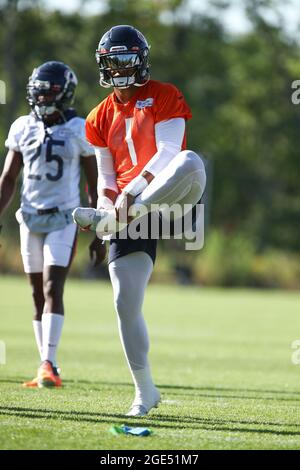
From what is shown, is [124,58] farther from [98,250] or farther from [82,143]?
[82,143]

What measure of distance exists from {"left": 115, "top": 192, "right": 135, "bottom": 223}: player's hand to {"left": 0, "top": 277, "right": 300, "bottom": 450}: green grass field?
1.15 m

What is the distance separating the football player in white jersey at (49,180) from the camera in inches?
311

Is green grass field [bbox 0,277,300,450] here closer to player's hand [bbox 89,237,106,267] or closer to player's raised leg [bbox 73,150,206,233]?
player's hand [bbox 89,237,106,267]

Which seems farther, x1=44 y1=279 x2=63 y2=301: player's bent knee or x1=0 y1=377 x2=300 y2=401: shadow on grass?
x1=44 y1=279 x2=63 y2=301: player's bent knee

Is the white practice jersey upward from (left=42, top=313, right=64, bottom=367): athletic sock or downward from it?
upward

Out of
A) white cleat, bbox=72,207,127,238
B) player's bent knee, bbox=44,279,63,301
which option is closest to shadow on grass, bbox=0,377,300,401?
player's bent knee, bbox=44,279,63,301

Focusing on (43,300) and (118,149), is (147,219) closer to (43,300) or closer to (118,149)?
(118,149)

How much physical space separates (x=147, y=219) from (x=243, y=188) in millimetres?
41220

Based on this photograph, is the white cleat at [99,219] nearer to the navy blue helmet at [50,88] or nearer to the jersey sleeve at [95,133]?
the jersey sleeve at [95,133]

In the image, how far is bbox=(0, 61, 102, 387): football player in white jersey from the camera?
7.89 m

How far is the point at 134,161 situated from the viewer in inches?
233

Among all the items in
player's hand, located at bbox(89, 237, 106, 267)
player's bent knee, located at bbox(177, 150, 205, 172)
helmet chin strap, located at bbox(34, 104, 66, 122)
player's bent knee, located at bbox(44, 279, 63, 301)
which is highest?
helmet chin strap, located at bbox(34, 104, 66, 122)

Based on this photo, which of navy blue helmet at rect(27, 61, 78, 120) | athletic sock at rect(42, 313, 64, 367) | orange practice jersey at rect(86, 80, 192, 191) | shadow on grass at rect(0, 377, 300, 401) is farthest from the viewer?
navy blue helmet at rect(27, 61, 78, 120)

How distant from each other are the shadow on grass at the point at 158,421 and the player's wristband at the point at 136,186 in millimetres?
1301
